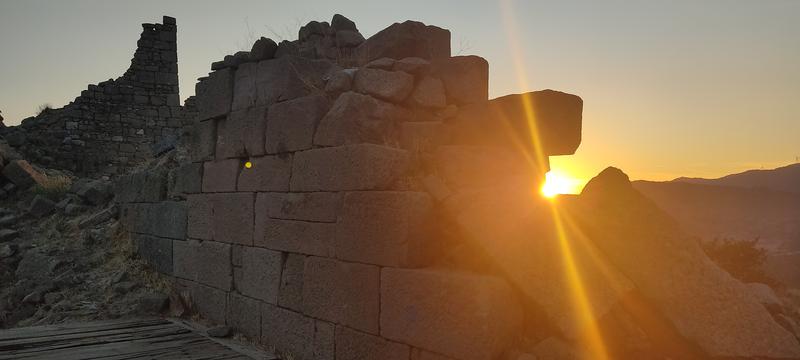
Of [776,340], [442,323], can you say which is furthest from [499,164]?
[776,340]

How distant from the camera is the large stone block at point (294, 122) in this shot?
471 cm

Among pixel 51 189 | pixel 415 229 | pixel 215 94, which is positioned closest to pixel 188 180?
pixel 215 94

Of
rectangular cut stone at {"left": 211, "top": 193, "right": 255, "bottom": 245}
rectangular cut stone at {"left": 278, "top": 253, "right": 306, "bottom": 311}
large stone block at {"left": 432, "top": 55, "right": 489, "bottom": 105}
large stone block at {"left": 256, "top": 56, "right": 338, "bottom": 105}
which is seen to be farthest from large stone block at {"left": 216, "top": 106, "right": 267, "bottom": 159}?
large stone block at {"left": 432, "top": 55, "right": 489, "bottom": 105}

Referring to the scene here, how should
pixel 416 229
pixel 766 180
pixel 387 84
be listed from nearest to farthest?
pixel 416 229 < pixel 387 84 < pixel 766 180

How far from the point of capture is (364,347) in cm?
416

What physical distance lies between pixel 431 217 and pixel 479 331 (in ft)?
2.93

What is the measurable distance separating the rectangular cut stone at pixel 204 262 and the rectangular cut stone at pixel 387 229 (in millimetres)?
2054

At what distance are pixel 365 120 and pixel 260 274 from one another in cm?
205

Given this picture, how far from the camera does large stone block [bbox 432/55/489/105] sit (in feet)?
14.3

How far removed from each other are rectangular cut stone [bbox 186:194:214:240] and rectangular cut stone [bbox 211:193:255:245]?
104mm

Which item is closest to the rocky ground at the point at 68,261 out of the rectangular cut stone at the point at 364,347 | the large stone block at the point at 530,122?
the rectangular cut stone at the point at 364,347

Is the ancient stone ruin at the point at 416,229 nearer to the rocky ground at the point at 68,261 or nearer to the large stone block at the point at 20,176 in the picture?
the rocky ground at the point at 68,261

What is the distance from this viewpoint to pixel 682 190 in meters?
34.8

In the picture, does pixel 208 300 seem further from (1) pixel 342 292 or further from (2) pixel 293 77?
(2) pixel 293 77
